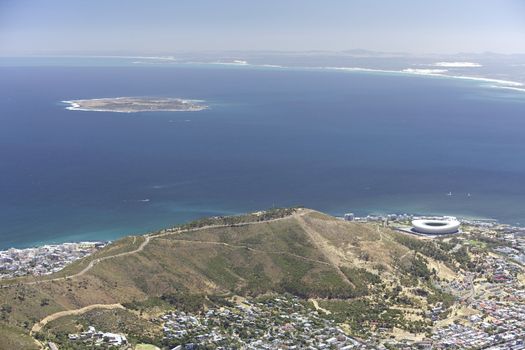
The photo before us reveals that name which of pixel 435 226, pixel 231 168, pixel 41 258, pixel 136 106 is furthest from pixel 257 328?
pixel 136 106

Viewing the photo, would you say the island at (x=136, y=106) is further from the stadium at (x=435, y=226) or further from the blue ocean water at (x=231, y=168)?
the stadium at (x=435, y=226)

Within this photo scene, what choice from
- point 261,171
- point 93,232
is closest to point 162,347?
point 93,232

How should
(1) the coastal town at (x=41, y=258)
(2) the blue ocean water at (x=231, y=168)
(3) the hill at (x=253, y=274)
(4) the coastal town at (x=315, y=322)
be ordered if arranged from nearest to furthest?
1. (4) the coastal town at (x=315, y=322)
2. (3) the hill at (x=253, y=274)
3. (1) the coastal town at (x=41, y=258)
4. (2) the blue ocean water at (x=231, y=168)

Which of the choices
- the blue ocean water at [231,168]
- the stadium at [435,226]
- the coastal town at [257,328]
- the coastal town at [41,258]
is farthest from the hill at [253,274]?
the blue ocean water at [231,168]

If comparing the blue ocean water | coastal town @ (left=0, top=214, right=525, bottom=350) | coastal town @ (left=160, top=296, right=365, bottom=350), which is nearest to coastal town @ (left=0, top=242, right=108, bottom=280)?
coastal town @ (left=0, top=214, right=525, bottom=350)

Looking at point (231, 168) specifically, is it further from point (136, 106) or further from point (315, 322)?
point (136, 106)

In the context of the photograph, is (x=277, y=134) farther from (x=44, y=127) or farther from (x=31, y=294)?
(x=31, y=294)
